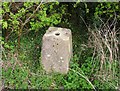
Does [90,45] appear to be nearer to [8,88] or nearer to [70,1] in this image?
[70,1]

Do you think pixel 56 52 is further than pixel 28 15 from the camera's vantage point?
No

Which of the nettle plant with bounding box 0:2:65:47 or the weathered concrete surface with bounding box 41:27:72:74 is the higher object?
the nettle plant with bounding box 0:2:65:47

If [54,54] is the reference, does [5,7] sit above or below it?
above

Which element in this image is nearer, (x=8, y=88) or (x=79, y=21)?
(x=8, y=88)

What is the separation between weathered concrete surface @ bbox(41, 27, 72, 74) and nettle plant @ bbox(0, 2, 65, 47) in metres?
0.28

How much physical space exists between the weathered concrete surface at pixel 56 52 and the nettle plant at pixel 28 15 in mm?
284

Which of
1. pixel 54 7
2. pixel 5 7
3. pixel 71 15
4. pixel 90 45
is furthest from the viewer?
pixel 71 15

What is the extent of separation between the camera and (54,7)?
5.12 m

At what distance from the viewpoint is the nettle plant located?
14.6 ft

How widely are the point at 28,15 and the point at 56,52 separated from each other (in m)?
0.73

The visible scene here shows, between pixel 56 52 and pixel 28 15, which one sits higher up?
pixel 28 15

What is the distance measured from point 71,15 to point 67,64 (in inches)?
51.5

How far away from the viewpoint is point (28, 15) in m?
4.77

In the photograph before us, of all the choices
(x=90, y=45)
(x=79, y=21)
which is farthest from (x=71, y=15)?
(x=90, y=45)
